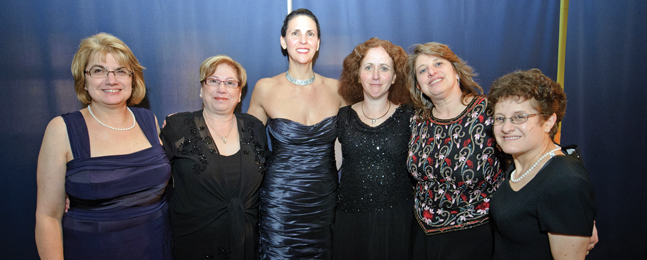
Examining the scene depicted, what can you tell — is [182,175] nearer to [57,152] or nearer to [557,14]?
[57,152]

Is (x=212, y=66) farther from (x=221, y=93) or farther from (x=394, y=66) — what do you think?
(x=394, y=66)

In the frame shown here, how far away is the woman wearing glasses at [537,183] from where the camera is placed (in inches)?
44.6

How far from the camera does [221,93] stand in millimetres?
1941

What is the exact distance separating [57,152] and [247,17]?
61.4 inches

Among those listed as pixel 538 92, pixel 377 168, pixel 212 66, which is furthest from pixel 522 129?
pixel 212 66

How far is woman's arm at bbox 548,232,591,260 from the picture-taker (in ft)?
3.71

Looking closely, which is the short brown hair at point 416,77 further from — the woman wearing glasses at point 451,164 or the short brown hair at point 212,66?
the short brown hair at point 212,66

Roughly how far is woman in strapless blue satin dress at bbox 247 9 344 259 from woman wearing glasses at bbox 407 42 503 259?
599mm

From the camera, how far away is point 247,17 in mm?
2545

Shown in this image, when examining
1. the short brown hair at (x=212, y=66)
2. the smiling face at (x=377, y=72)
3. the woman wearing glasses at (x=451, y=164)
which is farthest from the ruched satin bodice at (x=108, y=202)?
the woman wearing glasses at (x=451, y=164)

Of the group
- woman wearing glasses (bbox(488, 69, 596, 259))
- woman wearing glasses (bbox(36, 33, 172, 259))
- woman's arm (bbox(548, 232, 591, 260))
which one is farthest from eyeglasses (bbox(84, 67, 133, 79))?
woman's arm (bbox(548, 232, 591, 260))

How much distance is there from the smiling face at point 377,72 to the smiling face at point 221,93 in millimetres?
811

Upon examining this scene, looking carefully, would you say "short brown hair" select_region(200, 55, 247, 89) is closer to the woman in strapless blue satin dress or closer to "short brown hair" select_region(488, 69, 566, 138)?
the woman in strapless blue satin dress

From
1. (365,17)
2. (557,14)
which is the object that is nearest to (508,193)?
(365,17)
